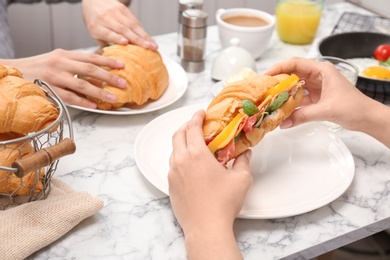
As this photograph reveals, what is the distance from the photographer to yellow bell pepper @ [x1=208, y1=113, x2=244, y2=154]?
1014 millimetres

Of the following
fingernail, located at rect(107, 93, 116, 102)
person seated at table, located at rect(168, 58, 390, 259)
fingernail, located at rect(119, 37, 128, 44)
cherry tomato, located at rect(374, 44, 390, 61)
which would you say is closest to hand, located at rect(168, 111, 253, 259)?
person seated at table, located at rect(168, 58, 390, 259)

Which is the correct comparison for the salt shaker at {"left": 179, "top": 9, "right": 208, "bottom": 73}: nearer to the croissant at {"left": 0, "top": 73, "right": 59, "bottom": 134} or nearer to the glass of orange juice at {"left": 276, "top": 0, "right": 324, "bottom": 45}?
the glass of orange juice at {"left": 276, "top": 0, "right": 324, "bottom": 45}

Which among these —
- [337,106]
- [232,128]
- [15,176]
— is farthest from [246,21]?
[15,176]

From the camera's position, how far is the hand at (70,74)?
129 cm

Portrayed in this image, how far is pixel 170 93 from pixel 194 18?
258mm

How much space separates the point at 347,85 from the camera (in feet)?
3.94

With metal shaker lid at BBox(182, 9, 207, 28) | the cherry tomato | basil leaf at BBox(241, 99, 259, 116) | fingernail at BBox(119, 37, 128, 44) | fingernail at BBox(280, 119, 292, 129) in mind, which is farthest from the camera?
the cherry tomato

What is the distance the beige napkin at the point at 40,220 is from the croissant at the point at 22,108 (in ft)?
0.47

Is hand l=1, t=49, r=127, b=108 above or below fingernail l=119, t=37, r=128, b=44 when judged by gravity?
below

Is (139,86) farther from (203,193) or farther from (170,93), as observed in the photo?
(203,193)

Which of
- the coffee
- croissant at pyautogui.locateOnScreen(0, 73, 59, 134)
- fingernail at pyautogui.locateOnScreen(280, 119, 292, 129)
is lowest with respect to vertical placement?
the coffee

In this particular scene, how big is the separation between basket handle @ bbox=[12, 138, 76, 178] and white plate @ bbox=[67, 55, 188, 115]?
0.40 m

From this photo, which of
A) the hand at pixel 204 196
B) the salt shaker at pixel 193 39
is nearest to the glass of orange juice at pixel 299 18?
the salt shaker at pixel 193 39

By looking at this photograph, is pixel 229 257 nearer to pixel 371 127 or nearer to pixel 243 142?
pixel 243 142
